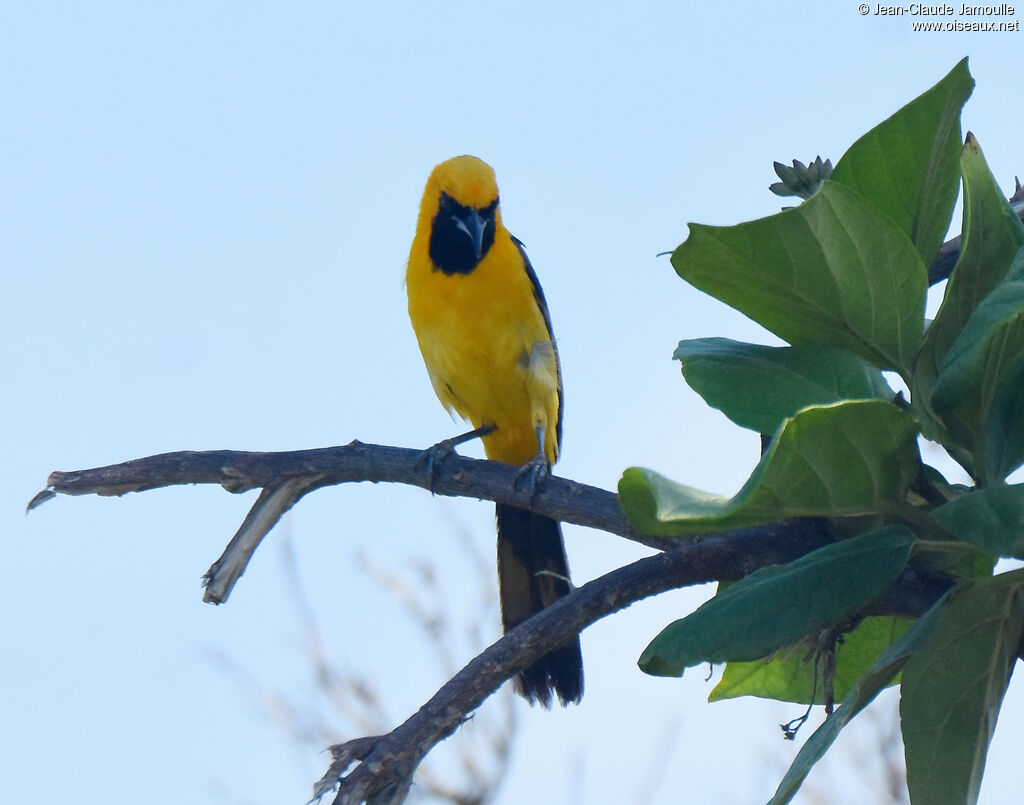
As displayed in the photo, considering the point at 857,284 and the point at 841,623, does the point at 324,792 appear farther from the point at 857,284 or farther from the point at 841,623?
the point at 857,284

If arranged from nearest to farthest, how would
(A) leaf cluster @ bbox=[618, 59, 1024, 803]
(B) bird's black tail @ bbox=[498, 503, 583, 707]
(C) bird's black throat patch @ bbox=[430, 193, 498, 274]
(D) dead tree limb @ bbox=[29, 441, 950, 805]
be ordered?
(A) leaf cluster @ bbox=[618, 59, 1024, 803]
(D) dead tree limb @ bbox=[29, 441, 950, 805]
(B) bird's black tail @ bbox=[498, 503, 583, 707]
(C) bird's black throat patch @ bbox=[430, 193, 498, 274]

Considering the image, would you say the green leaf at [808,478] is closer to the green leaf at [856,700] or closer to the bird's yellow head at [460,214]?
the green leaf at [856,700]

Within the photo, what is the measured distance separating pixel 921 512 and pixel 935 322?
1.05 feet

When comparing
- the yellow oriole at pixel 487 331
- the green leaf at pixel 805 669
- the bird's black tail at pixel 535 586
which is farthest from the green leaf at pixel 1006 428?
the yellow oriole at pixel 487 331

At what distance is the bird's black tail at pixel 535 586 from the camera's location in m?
3.56

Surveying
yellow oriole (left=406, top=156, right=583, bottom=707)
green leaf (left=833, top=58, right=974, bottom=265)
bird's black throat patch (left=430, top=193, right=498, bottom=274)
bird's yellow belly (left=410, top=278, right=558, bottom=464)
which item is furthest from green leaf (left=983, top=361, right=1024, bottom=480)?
bird's black throat patch (left=430, top=193, right=498, bottom=274)

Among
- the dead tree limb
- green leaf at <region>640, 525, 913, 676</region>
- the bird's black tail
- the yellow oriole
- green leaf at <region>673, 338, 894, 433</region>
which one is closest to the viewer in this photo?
green leaf at <region>640, 525, 913, 676</region>

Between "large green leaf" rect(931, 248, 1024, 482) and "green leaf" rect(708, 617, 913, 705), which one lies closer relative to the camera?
"large green leaf" rect(931, 248, 1024, 482)

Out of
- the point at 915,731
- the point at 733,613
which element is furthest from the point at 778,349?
the point at 915,731

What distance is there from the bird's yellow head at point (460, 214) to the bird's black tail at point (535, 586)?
1.26 meters

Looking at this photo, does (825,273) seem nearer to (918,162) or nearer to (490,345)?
(918,162)

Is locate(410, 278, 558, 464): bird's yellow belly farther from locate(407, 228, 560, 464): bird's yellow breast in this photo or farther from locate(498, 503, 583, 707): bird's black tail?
locate(498, 503, 583, 707): bird's black tail

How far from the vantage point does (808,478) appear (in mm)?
1543

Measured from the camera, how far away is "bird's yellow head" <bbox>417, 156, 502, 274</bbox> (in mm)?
5078
